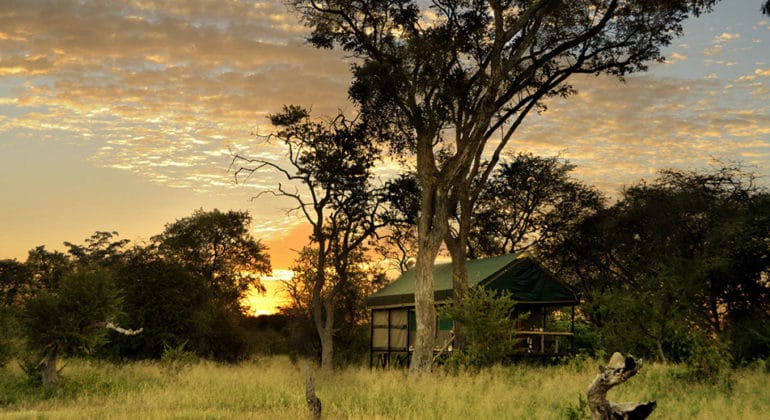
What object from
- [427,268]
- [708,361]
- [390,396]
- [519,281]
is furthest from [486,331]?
[519,281]

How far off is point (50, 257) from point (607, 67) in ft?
143

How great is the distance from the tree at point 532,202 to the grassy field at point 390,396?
1910cm

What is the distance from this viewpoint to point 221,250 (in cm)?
5109

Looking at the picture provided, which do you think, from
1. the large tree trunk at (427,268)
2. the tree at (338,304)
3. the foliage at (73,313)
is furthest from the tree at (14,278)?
the large tree trunk at (427,268)

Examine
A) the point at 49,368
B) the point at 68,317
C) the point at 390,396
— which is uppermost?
the point at 68,317

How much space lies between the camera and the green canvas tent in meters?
28.0

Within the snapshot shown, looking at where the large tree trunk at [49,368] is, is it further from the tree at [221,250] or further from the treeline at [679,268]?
the tree at [221,250]

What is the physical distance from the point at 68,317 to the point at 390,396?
10.4 metres

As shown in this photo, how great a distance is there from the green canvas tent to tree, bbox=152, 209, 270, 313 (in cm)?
1620

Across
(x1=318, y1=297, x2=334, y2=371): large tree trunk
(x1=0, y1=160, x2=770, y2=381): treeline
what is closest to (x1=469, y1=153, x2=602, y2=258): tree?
(x1=0, y1=160, x2=770, y2=381): treeline

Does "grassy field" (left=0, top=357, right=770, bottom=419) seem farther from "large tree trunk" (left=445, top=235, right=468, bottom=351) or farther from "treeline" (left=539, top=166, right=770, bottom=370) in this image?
"large tree trunk" (left=445, top=235, right=468, bottom=351)

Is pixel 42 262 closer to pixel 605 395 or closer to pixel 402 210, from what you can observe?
pixel 402 210

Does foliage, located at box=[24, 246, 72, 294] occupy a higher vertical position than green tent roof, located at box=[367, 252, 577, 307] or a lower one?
higher

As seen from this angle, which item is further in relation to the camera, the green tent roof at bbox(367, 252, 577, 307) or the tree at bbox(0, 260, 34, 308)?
the tree at bbox(0, 260, 34, 308)
